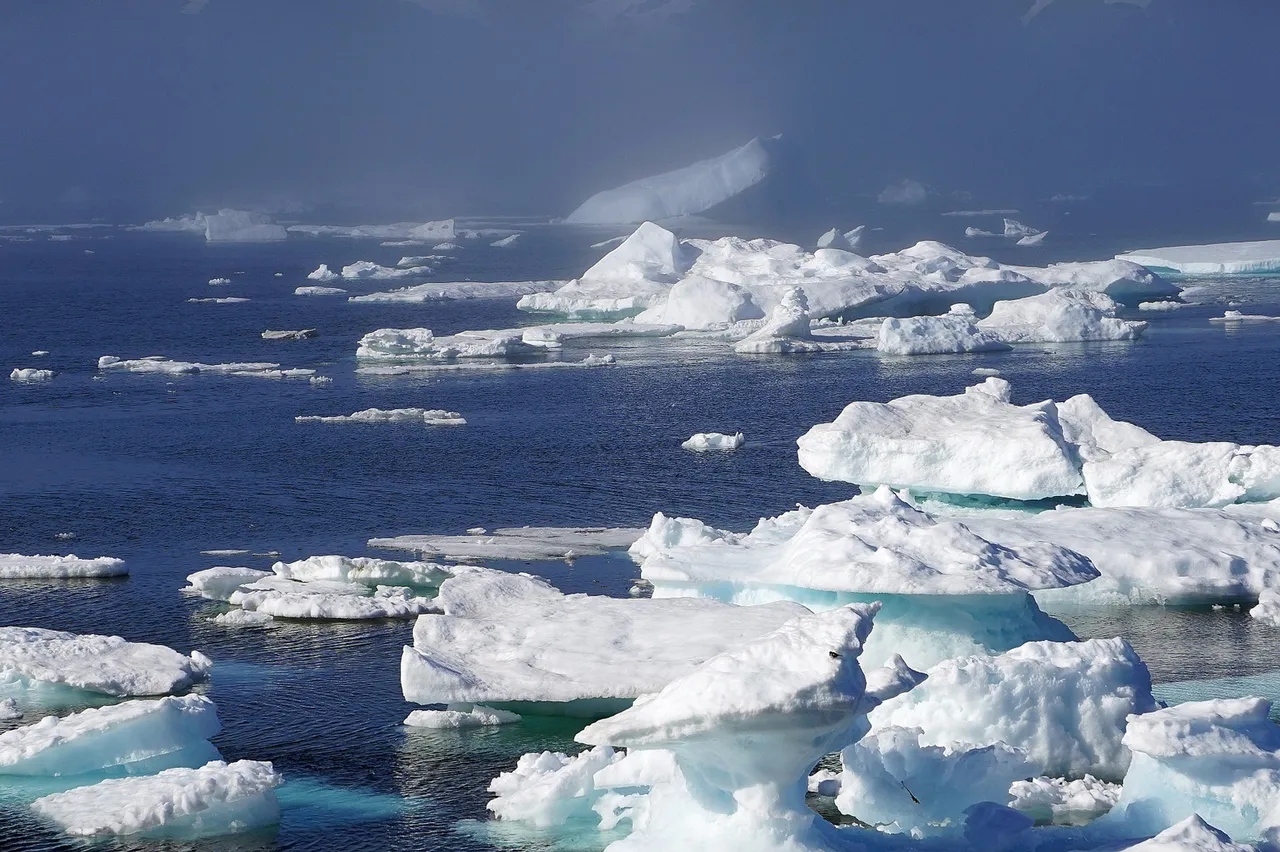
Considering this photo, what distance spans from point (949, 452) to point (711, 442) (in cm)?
818

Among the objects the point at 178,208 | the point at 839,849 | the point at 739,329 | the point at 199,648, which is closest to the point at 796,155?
the point at 739,329

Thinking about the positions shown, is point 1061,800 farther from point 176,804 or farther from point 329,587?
point 329,587

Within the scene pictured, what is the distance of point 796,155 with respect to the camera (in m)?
92.5

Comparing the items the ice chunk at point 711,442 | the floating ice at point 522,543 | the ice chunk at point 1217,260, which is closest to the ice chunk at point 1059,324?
the ice chunk at point 711,442

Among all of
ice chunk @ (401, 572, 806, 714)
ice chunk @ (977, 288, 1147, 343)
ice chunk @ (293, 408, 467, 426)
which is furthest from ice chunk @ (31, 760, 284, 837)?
ice chunk @ (977, 288, 1147, 343)

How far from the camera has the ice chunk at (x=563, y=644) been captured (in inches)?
572

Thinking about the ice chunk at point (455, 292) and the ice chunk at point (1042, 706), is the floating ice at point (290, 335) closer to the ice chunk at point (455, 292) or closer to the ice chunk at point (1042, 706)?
the ice chunk at point (455, 292)

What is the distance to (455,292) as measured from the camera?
5809cm

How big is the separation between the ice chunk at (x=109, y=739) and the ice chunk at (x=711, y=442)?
16035mm

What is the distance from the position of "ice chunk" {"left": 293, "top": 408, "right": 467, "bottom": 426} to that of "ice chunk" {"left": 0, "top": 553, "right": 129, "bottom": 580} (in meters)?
11.7

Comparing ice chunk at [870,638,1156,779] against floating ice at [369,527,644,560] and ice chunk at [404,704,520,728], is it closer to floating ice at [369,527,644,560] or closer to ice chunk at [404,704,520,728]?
ice chunk at [404,704,520,728]

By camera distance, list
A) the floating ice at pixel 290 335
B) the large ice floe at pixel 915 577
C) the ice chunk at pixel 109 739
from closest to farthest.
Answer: the ice chunk at pixel 109 739 < the large ice floe at pixel 915 577 < the floating ice at pixel 290 335

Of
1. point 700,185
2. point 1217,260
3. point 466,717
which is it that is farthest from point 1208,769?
point 700,185

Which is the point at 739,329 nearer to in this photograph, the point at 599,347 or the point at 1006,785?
the point at 599,347
